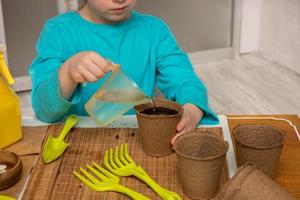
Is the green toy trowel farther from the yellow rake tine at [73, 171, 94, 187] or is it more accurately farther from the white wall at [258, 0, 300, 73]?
the white wall at [258, 0, 300, 73]

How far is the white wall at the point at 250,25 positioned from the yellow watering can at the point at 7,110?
231cm

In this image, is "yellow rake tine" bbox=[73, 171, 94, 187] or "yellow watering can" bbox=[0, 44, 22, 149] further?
"yellow watering can" bbox=[0, 44, 22, 149]

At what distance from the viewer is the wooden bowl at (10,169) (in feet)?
2.44

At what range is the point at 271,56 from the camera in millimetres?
2889

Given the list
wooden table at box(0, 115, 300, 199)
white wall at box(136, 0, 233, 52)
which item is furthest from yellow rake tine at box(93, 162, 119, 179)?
white wall at box(136, 0, 233, 52)

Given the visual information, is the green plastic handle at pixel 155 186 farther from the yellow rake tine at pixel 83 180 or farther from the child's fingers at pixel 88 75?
the child's fingers at pixel 88 75

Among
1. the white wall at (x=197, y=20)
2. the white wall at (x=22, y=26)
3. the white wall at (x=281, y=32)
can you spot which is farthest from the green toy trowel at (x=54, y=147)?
the white wall at (x=281, y=32)

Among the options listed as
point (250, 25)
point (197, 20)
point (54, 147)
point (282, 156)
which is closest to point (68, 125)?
point (54, 147)

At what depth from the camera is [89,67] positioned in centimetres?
82

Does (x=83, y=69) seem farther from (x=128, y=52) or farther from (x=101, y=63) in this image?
(x=128, y=52)

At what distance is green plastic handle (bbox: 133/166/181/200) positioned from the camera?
70 centimetres

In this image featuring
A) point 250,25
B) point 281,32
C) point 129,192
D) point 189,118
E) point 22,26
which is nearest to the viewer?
point 129,192

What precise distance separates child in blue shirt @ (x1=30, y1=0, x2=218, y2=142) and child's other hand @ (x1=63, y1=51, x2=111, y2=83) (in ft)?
0.22

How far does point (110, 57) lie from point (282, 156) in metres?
0.54
